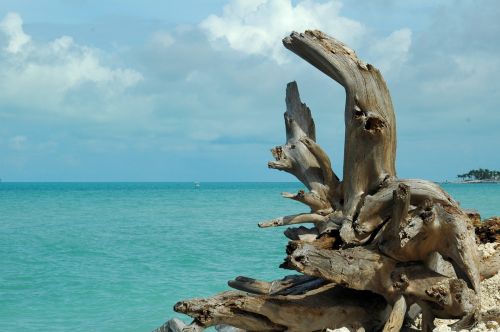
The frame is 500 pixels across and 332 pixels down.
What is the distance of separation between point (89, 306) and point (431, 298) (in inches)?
334

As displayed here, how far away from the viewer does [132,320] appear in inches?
422

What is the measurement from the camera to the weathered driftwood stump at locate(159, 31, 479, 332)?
4652 mm

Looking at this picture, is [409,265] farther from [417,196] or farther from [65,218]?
[65,218]

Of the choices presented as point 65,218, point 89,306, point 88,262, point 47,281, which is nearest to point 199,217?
point 65,218

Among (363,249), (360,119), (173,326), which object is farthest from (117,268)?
(363,249)

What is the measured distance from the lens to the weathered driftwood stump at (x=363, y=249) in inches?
183

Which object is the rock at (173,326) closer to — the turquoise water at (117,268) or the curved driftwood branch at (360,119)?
the turquoise water at (117,268)

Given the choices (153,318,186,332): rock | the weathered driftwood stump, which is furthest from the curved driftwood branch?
(153,318,186,332): rock

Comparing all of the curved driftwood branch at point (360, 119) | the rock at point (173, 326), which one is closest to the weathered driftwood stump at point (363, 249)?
the curved driftwood branch at point (360, 119)

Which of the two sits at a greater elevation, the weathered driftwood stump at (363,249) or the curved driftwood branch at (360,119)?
the curved driftwood branch at (360,119)

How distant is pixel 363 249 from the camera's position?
4863 millimetres

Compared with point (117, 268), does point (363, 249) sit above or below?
above

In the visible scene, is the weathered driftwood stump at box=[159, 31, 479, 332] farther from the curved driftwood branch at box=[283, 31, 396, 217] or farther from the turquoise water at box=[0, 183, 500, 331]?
the turquoise water at box=[0, 183, 500, 331]

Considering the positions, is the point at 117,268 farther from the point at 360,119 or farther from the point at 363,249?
the point at 363,249
